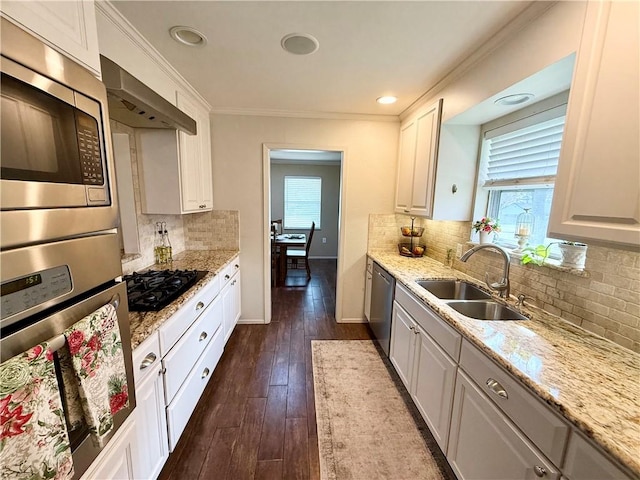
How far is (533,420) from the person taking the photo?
2.94 feet

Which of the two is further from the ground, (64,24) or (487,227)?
(64,24)

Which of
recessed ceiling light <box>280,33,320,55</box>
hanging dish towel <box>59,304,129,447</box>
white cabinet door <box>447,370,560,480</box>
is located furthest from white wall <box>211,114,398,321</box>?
hanging dish towel <box>59,304,129,447</box>

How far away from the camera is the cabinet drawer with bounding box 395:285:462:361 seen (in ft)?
4.45

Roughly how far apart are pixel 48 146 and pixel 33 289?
1.12 feet

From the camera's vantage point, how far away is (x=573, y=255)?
1327mm

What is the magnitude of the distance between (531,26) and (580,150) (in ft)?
2.39

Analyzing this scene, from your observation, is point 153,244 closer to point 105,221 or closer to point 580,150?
point 105,221

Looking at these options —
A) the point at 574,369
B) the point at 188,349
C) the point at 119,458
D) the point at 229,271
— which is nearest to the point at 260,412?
the point at 188,349

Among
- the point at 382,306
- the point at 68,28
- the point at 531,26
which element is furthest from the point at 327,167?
the point at 68,28

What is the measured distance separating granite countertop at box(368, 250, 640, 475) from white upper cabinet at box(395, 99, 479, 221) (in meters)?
0.95

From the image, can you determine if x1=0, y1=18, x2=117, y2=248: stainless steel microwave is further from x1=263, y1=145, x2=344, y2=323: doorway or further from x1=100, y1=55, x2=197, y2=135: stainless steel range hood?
x1=263, y1=145, x2=344, y2=323: doorway

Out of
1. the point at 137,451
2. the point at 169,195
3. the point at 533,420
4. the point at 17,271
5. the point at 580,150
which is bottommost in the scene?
the point at 137,451

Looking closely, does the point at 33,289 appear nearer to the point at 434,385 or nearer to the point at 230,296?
the point at 434,385

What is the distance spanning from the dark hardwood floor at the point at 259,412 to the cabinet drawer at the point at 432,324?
39.5 inches
